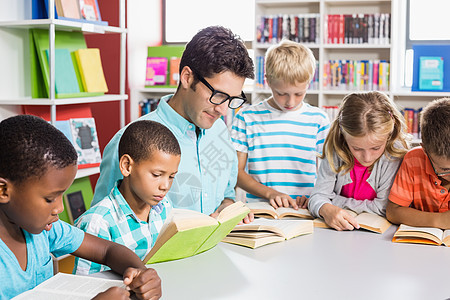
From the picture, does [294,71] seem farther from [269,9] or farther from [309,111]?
[269,9]

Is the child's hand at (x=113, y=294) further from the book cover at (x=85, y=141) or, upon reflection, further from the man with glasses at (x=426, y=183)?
the book cover at (x=85, y=141)

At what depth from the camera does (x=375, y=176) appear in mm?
1942

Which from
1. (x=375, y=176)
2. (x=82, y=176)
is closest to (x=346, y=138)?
(x=375, y=176)

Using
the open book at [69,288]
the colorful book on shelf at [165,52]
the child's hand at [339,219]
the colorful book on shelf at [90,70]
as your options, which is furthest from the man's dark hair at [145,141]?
the colorful book on shelf at [165,52]

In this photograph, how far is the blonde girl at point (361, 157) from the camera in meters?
1.88

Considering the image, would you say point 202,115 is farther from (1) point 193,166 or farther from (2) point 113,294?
(2) point 113,294

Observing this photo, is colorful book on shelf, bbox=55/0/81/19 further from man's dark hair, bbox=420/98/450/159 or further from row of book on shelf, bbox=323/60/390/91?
man's dark hair, bbox=420/98/450/159

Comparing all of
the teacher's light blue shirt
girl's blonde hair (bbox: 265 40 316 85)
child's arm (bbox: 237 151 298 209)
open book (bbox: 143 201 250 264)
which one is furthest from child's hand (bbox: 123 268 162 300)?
girl's blonde hair (bbox: 265 40 316 85)


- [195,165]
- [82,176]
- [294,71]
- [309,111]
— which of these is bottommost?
[82,176]

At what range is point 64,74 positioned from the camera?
330 cm

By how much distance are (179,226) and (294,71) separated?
3.84 ft

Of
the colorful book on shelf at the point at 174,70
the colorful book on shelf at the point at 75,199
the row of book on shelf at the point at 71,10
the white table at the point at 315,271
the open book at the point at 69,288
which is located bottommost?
the colorful book on shelf at the point at 75,199

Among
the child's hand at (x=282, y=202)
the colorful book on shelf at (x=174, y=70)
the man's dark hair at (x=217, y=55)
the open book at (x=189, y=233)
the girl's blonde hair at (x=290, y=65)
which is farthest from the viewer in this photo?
the colorful book on shelf at (x=174, y=70)

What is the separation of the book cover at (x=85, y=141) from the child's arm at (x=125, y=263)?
2.07 m
